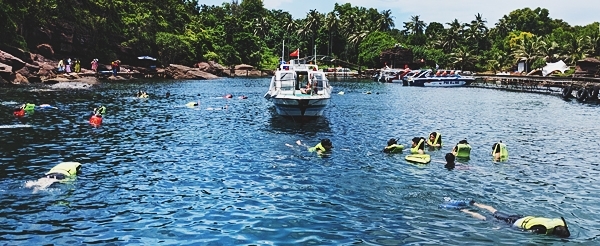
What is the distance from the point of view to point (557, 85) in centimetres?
7569

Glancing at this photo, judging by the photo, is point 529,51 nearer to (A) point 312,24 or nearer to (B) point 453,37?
(B) point 453,37

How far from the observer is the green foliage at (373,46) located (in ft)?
468

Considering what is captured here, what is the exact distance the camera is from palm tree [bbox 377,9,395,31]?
168 m

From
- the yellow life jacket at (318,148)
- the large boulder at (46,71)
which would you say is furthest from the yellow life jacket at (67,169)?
the large boulder at (46,71)

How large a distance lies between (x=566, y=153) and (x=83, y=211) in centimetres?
2258

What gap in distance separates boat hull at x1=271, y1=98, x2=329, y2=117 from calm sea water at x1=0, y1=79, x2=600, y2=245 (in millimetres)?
854

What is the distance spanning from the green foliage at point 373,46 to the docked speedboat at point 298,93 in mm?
103248

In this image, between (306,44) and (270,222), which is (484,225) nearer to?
(270,222)

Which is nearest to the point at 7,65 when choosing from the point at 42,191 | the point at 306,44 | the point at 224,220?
the point at 42,191

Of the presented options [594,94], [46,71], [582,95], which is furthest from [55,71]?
[594,94]

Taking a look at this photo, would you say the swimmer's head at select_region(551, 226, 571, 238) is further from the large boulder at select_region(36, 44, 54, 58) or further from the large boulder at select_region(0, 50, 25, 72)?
the large boulder at select_region(36, 44, 54, 58)

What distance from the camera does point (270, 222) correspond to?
14.3 meters

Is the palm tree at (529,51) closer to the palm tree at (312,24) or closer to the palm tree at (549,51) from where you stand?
the palm tree at (549,51)

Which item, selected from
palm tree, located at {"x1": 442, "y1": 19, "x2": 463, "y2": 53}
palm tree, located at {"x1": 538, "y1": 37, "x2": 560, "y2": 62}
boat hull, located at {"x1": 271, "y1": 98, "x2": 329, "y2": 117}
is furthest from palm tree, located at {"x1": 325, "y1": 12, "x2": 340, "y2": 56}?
boat hull, located at {"x1": 271, "y1": 98, "x2": 329, "y2": 117}
